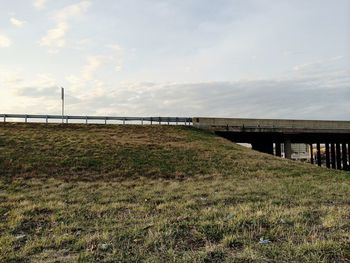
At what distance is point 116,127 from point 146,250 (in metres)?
40.2

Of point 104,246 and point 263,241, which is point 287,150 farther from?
point 104,246

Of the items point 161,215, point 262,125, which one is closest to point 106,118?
point 262,125

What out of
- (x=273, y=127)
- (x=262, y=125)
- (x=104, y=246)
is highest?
(x=262, y=125)

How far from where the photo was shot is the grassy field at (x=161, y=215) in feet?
20.9

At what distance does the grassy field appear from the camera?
250 inches

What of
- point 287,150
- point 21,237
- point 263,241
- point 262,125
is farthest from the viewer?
point 287,150

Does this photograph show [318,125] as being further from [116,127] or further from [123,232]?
[123,232]

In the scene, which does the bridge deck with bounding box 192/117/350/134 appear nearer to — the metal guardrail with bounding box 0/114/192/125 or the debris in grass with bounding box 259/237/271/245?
the metal guardrail with bounding box 0/114/192/125

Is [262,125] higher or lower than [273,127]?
higher

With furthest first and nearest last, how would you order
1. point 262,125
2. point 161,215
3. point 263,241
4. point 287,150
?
point 287,150 → point 262,125 → point 161,215 → point 263,241

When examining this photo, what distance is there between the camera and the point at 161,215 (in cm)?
995

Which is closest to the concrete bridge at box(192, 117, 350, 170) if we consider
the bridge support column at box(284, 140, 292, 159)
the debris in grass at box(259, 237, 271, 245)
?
the bridge support column at box(284, 140, 292, 159)

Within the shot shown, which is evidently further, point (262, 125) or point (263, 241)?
point (262, 125)

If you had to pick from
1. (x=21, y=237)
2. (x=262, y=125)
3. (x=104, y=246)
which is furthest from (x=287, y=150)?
(x=104, y=246)
